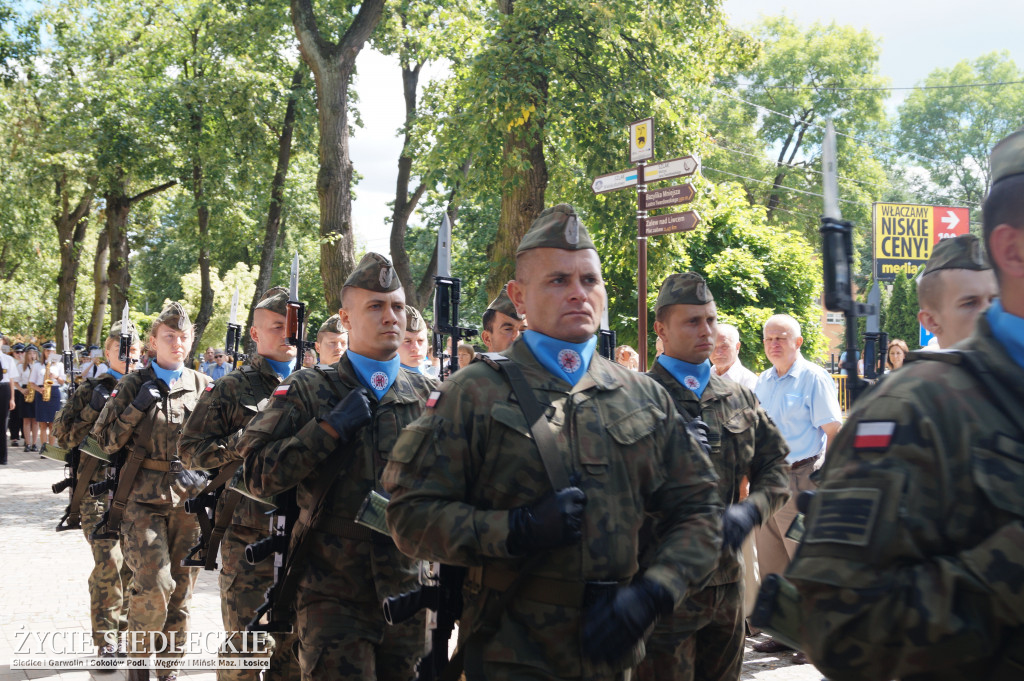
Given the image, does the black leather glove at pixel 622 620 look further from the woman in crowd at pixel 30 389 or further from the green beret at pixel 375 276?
the woman in crowd at pixel 30 389

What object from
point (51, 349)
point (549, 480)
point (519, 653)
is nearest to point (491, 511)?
point (549, 480)

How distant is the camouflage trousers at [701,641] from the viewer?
382cm

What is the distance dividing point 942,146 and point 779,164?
23.1 meters

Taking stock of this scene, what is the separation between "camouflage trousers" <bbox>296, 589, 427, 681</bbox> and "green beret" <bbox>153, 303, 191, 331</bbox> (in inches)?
127

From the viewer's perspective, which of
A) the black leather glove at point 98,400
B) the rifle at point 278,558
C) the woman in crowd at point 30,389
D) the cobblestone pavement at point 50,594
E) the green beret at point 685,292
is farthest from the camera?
the woman in crowd at point 30,389

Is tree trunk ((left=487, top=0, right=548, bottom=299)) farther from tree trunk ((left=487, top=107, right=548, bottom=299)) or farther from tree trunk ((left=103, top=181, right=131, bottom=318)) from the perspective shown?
tree trunk ((left=103, top=181, right=131, bottom=318))

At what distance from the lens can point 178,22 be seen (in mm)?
22750

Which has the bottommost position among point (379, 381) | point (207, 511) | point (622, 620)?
point (207, 511)

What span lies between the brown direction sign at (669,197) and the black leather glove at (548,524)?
19.5 ft

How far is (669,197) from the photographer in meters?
8.35

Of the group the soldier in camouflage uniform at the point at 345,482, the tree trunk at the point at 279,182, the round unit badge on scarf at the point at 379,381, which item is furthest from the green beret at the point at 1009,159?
the tree trunk at the point at 279,182

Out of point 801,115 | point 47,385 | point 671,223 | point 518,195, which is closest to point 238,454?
point 671,223

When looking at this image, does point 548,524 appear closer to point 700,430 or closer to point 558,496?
point 558,496

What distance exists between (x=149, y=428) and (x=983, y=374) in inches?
234
